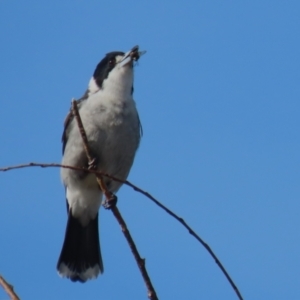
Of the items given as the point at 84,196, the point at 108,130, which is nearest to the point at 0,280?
the point at 108,130

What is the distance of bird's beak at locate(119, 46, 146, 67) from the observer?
5.93 metres

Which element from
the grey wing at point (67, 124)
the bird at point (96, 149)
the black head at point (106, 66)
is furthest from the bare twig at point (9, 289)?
the black head at point (106, 66)

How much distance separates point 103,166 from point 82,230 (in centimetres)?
93

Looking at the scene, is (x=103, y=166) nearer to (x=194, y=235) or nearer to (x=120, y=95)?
(x=120, y=95)

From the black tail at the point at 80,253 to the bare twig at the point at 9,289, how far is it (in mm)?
3889

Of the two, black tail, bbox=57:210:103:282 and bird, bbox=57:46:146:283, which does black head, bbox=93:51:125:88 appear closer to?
bird, bbox=57:46:146:283

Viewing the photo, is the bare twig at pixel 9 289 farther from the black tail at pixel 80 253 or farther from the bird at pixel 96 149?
the black tail at pixel 80 253

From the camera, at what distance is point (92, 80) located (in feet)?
→ 20.9

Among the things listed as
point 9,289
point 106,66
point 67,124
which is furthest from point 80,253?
point 9,289

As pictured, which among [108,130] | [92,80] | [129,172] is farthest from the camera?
[92,80]

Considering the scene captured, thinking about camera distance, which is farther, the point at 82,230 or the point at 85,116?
the point at 82,230

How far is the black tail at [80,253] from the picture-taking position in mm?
6051

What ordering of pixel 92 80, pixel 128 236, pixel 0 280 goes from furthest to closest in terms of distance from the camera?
pixel 92 80, pixel 128 236, pixel 0 280

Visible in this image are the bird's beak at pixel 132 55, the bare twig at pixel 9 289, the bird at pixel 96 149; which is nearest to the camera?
the bare twig at pixel 9 289
